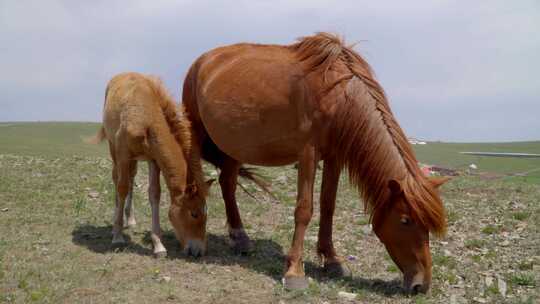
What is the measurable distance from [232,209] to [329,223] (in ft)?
5.47

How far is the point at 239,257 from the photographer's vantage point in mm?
5875

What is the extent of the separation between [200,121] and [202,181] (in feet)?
3.46

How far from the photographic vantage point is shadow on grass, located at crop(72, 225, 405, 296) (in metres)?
4.89

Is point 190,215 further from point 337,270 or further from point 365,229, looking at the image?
point 365,229

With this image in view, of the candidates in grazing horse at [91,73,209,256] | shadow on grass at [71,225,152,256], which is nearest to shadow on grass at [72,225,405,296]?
shadow on grass at [71,225,152,256]

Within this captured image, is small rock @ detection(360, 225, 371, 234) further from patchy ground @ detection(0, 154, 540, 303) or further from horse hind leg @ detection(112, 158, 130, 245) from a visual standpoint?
horse hind leg @ detection(112, 158, 130, 245)

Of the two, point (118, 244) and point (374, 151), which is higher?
point (374, 151)

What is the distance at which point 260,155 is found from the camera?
542cm

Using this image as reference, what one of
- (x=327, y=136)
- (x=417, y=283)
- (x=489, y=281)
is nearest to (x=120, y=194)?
(x=327, y=136)

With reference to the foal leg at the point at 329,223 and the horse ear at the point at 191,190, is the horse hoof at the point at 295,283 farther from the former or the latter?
the horse ear at the point at 191,190

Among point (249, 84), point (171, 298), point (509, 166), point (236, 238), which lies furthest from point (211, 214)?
point (509, 166)

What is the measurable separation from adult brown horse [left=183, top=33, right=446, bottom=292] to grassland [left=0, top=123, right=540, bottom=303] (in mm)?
459

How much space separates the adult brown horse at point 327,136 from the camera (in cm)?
439

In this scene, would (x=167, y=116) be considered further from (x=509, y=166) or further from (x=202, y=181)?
(x=509, y=166)
